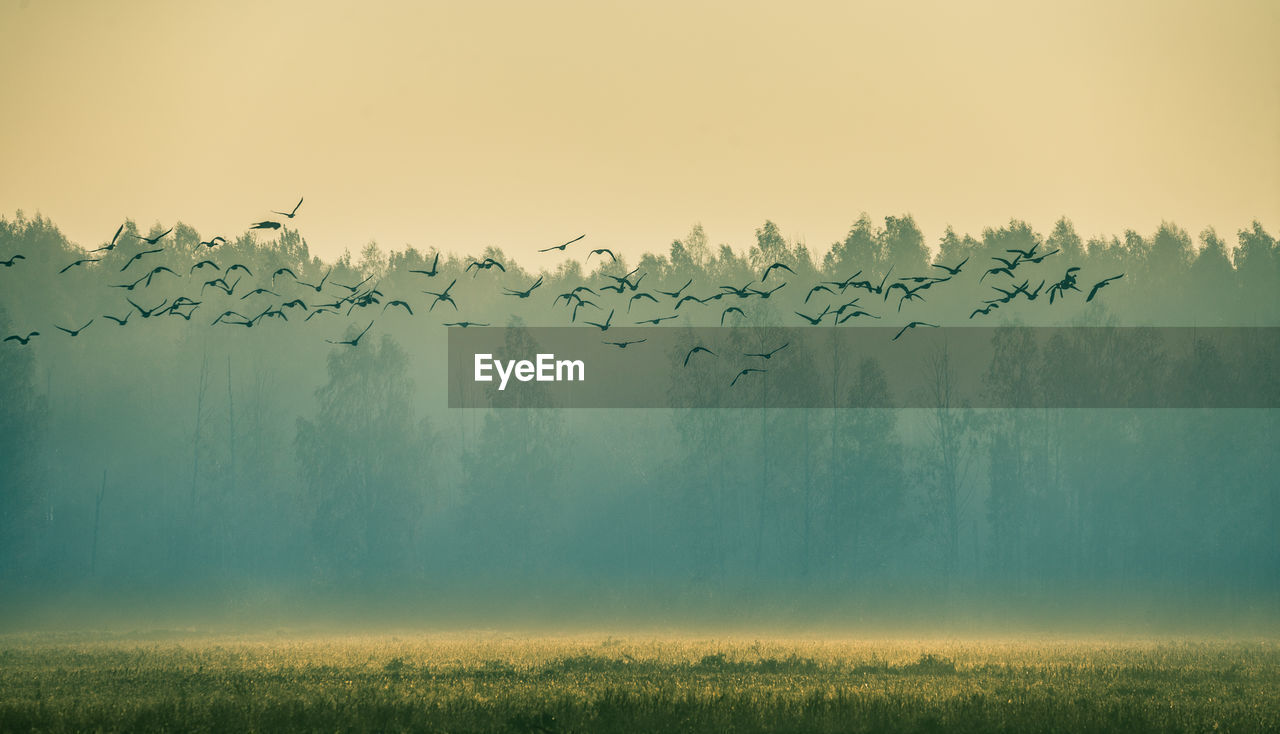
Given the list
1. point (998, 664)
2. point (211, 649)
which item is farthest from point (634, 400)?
point (998, 664)

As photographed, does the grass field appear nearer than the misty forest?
Yes

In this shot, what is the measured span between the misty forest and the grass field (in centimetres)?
3039

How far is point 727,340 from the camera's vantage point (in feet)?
249

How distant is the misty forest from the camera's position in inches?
2670

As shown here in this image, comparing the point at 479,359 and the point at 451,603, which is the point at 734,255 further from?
the point at 451,603

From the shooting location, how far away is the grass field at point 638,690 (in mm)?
18422

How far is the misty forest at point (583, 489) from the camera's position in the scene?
67812 millimetres

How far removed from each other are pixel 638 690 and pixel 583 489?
6679 cm

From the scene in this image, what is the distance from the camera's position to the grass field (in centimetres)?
1842

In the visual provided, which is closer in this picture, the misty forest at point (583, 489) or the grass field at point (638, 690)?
the grass field at point (638, 690)

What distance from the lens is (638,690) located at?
22016 mm

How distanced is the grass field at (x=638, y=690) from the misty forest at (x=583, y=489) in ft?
99.7

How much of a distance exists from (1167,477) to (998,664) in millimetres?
54481

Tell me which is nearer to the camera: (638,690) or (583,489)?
(638,690)
